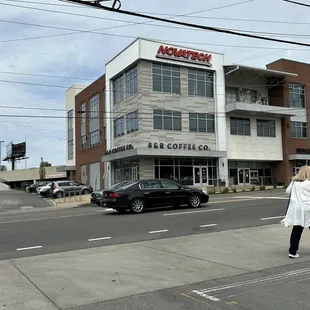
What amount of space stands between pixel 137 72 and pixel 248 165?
51.1ft

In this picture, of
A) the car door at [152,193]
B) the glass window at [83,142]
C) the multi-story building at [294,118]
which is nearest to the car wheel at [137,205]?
the car door at [152,193]

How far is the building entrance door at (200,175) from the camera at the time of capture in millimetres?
39469

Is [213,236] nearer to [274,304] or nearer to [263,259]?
[263,259]

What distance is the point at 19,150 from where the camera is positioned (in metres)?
101

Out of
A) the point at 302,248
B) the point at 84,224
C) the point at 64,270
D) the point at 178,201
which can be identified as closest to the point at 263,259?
the point at 302,248

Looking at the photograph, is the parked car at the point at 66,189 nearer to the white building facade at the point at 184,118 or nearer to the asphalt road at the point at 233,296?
the white building facade at the point at 184,118

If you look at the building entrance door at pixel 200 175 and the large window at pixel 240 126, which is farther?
the large window at pixel 240 126

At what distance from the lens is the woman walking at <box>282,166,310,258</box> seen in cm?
752

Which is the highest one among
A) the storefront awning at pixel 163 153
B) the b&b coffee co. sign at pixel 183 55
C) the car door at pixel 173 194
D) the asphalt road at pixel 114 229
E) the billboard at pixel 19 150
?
the b&b coffee co. sign at pixel 183 55

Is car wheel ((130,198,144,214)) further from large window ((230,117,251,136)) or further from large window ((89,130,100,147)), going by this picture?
large window ((89,130,100,147))

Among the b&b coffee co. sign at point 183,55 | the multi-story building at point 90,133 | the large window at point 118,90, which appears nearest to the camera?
the b&b coffee co. sign at point 183,55

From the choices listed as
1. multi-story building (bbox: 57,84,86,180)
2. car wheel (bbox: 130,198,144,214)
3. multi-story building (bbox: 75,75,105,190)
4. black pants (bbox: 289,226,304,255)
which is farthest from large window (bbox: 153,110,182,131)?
black pants (bbox: 289,226,304,255)

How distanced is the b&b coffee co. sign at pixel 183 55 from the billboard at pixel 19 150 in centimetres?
6960

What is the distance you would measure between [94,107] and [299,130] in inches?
945
